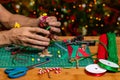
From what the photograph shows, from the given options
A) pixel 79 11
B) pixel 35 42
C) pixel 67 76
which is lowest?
pixel 67 76

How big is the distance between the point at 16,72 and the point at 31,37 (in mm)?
229

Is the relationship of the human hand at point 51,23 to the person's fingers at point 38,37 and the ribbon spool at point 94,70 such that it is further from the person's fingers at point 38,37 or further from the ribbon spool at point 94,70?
the ribbon spool at point 94,70

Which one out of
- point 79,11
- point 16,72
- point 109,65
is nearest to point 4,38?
point 16,72

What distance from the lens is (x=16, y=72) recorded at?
125 centimetres

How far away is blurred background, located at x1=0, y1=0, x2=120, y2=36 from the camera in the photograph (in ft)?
8.58

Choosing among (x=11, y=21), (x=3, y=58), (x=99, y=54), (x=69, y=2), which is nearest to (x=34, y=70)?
(x=3, y=58)

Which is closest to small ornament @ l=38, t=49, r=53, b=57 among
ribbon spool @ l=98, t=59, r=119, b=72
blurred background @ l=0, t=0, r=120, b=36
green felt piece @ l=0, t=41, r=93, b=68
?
green felt piece @ l=0, t=41, r=93, b=68

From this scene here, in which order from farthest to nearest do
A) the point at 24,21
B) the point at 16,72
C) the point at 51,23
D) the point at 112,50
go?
the point at 24,21
the point at 51,23
the point at 112,50
the point at 16,72

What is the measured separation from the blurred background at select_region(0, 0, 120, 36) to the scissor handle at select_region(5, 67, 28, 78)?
138cm

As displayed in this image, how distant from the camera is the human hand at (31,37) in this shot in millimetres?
1417

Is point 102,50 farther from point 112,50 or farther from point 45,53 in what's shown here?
point 45,53

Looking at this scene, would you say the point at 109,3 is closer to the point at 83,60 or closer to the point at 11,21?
the point at 11,21

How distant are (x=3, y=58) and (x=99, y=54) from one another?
441 mm

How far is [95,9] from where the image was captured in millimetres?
2643
